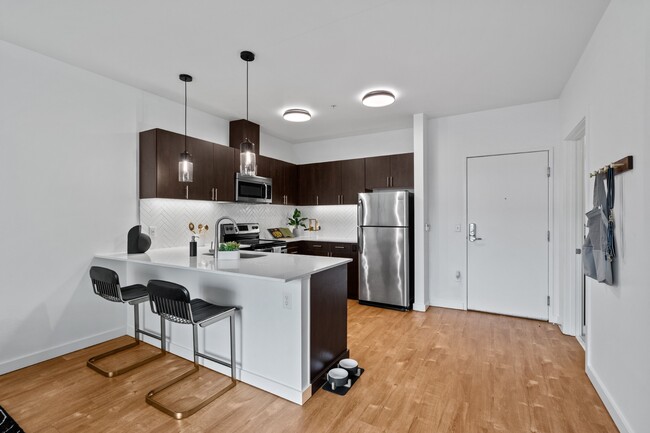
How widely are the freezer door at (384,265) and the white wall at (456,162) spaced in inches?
20.7

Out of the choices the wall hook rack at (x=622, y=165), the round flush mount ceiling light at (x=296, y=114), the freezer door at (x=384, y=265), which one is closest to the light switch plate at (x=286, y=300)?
the wall hook rack at (x=622, y=165)

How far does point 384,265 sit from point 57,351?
366 cm

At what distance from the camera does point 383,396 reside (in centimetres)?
229

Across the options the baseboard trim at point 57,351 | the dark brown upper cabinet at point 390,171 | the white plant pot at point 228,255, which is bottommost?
the baseboard trim at point 57,351

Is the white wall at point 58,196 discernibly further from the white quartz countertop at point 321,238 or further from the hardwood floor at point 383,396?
the white quartz countertop at point 321,238

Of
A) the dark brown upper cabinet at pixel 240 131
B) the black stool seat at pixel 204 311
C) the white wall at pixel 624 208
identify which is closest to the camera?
the white wall at pixel 624 208

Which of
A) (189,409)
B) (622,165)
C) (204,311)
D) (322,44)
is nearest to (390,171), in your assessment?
(322,44)

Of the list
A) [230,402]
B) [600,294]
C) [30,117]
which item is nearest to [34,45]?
[30,117]

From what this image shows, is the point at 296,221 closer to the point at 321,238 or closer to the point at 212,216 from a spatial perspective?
the point at 321,238

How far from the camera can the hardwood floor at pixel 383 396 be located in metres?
1.98

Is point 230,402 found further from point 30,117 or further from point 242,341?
point 30,117

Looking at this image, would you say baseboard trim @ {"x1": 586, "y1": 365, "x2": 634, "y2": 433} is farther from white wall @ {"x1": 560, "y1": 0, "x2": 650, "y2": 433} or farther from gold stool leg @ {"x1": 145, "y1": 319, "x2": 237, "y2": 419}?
gold stool leg @ {"x1": 145, "y1": 319, "x2": 237, "y2": 419}

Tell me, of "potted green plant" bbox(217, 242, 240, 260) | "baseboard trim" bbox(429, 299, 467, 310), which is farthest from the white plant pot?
"baseboard trim" bbox(429, 299, 467, 310)

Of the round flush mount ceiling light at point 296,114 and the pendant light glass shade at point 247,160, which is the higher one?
the round flush mount ceiling light at point 296,114
